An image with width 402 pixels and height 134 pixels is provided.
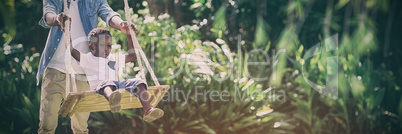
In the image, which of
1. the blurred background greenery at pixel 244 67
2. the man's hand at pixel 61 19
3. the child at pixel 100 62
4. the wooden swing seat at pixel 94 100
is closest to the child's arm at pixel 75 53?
Result: the child at pixel 100 62

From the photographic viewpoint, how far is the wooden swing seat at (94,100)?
2.02 meters

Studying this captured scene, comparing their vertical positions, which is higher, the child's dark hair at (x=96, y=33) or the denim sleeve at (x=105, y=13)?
the denim sleeve at (x=105, y=13)

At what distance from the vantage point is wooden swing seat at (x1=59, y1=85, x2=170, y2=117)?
6.61ft

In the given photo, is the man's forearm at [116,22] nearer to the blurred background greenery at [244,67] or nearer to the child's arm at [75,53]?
the child's arm at [75,53]

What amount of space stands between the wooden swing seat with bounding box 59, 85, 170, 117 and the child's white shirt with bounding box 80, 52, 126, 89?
4.0 inches

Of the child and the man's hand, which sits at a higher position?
the man's hand

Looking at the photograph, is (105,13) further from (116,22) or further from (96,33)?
(96,33)

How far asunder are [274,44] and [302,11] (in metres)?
0.50

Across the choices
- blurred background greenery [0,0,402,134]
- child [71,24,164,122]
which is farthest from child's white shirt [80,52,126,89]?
blurred background greenery [0,0,402,134]

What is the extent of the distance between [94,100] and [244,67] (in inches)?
62.8

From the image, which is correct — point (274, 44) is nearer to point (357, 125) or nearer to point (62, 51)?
point (357, 125)

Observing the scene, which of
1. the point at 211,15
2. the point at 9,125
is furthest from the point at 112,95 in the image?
the point at 211,15

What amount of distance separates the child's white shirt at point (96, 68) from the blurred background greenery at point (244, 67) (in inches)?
35.7

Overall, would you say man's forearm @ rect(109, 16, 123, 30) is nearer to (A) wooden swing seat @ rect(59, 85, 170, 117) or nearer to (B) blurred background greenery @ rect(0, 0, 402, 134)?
(A) wooden swing seat @ rect(59, 85, 170, 117)
